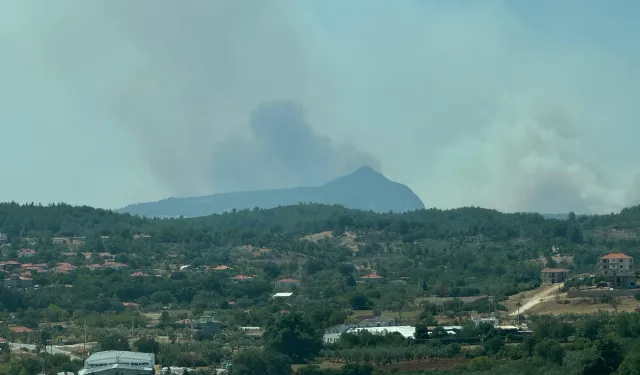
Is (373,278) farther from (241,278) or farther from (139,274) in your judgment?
(139,274)

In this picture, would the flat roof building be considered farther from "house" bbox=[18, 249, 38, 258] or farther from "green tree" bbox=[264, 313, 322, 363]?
"house" bbox=[18, 249, 38, 258]

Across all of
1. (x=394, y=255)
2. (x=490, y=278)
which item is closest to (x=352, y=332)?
(x=490, y=278)

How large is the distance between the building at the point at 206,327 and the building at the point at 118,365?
1510cm

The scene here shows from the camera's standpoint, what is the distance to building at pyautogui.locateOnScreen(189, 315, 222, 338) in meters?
90.2

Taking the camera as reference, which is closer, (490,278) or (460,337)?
(460,337)

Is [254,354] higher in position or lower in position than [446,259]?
lower

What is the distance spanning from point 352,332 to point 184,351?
10333mm

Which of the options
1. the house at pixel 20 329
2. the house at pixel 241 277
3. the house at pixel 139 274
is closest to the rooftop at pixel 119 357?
the house at pixel 20 329

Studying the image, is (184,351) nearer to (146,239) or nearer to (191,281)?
(191,281)

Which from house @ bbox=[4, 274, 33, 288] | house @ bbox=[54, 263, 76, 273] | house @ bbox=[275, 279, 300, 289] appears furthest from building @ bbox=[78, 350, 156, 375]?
house @ bbox=[54, 263, 76, 273]

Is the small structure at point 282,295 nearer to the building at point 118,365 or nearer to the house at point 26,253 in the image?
the house at point 26,253

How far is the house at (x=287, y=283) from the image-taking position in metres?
125

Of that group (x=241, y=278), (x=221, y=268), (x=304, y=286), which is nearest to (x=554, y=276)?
(x=304, y=286)

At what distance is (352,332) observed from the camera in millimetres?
84688
